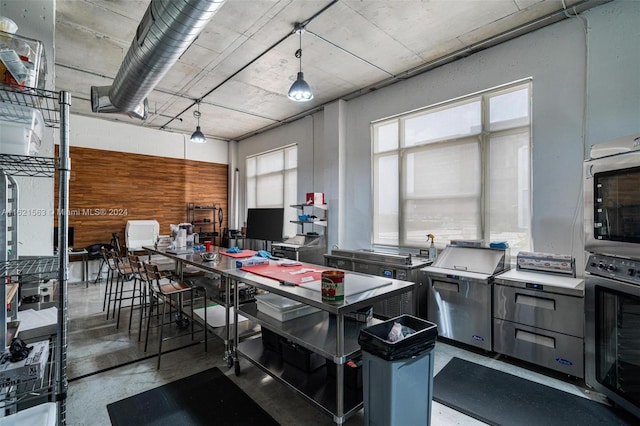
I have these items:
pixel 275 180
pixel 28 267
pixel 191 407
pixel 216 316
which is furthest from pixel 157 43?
pixel 275 180

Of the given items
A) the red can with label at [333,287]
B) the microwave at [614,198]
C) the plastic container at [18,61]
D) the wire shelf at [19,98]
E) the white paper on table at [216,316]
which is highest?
the plastic container at [18,61]

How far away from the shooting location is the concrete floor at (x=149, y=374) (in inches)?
83.0

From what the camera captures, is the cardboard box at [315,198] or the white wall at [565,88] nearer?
the white wall at [565,88]

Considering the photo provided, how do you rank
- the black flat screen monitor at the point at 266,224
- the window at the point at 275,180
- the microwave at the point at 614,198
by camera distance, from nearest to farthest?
1. the microwave at the point at 614,198
2. the black flat screen monitor at the point at 266,224
3. the window at the point at 275,180

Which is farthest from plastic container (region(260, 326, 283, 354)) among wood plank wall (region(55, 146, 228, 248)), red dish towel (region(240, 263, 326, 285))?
wood plank wall (region(55, 146, 228, 248))

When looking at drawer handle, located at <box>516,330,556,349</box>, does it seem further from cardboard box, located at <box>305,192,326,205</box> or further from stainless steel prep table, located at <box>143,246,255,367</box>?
cardboard box, located at <box>305,192,326,205</box>

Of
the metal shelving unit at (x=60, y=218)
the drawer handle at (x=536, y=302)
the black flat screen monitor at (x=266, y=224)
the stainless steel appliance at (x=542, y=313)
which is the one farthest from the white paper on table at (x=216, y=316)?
the drawer handle at (x=536, y=302)

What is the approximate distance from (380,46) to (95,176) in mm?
6065

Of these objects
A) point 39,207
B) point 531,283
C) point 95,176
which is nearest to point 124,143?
point 95,176

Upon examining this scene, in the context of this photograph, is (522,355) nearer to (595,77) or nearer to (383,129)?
(595,77)

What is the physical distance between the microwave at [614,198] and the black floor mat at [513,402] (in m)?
1.12

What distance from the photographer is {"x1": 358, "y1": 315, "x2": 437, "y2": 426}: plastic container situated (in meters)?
1.58

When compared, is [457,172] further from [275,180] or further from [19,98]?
[275,180]

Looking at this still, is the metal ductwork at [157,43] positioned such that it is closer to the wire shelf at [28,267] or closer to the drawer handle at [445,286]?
the wire shelf at [28,267]
